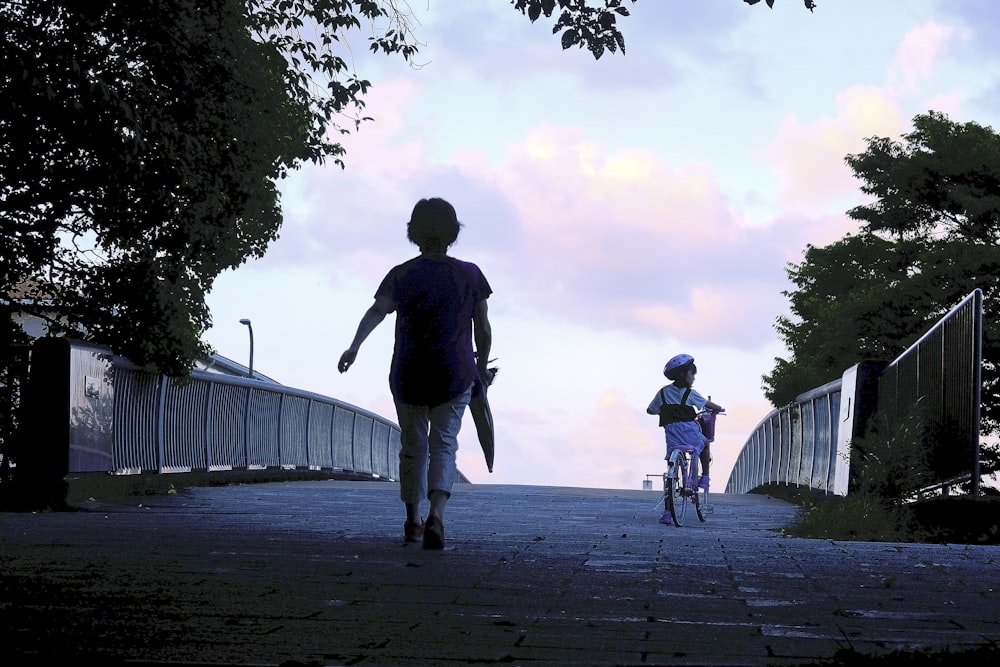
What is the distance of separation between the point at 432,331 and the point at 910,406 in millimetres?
5230

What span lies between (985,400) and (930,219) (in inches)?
266

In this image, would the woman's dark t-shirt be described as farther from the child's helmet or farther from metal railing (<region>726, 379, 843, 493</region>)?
metal railing (<region>726, 379, 843, 493</region>)

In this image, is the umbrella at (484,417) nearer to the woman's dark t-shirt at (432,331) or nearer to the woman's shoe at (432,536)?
the woman's dark t-shirt at (432,331)

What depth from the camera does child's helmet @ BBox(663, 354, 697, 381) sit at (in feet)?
39.2

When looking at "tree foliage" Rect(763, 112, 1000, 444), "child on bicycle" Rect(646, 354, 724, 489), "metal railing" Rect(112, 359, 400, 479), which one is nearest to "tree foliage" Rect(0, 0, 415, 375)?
"metal railing" Rect(112, 359, 400, 479)

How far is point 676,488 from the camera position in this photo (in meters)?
11.8

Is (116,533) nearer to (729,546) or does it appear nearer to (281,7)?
(729,546)

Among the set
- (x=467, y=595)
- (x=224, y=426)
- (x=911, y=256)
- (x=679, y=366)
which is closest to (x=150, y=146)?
(x=224, y=426)

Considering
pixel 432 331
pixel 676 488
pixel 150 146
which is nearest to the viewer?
pixel 432 331

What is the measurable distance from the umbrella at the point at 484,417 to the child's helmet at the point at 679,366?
4.09 meters

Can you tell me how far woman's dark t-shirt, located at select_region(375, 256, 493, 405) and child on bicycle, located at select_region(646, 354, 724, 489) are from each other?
458 centimetres

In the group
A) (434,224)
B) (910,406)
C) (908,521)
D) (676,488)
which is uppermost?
(434,224)

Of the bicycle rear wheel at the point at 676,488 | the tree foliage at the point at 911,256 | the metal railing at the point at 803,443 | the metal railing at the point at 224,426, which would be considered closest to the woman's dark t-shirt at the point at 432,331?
the bicycle rear wheel at the point at 676,488

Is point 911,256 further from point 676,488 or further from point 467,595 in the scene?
point 467,595
